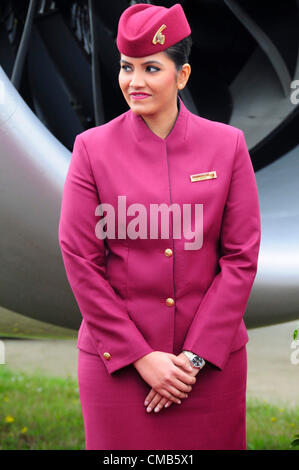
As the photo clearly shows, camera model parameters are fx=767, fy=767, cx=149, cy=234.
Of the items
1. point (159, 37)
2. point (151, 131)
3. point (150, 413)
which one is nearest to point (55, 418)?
point (150, 413)

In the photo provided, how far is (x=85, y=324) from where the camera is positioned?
3.94 ft

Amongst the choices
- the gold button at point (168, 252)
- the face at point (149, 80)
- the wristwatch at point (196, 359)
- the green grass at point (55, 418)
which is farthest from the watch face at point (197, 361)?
the green grass at point (55, 418)

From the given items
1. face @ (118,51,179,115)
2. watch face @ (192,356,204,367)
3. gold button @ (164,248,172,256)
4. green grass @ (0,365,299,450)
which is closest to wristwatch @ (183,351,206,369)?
watch face @ (192,356,204,367)

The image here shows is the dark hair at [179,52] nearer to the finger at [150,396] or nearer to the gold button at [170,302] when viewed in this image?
the gold button at [170,302]

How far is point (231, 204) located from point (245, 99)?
54.8 inches

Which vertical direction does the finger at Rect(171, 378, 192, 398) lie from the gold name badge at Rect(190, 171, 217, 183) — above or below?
below

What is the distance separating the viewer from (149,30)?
3.57 ft

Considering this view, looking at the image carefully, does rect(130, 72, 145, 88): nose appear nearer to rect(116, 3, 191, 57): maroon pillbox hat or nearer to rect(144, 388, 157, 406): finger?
rect(116, 3, 191, 57): maroon pillbox hat

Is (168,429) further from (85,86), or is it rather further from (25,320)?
(85,86)

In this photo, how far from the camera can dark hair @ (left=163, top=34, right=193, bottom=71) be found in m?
1.12

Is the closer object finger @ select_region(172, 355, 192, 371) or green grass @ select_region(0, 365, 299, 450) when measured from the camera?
finger @ select_region(172, 355, 192, 371)

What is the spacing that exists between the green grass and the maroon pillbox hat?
1.59 m

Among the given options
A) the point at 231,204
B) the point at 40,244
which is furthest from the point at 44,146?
the point at 231,204

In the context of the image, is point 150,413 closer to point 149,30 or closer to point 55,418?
point 149,30
